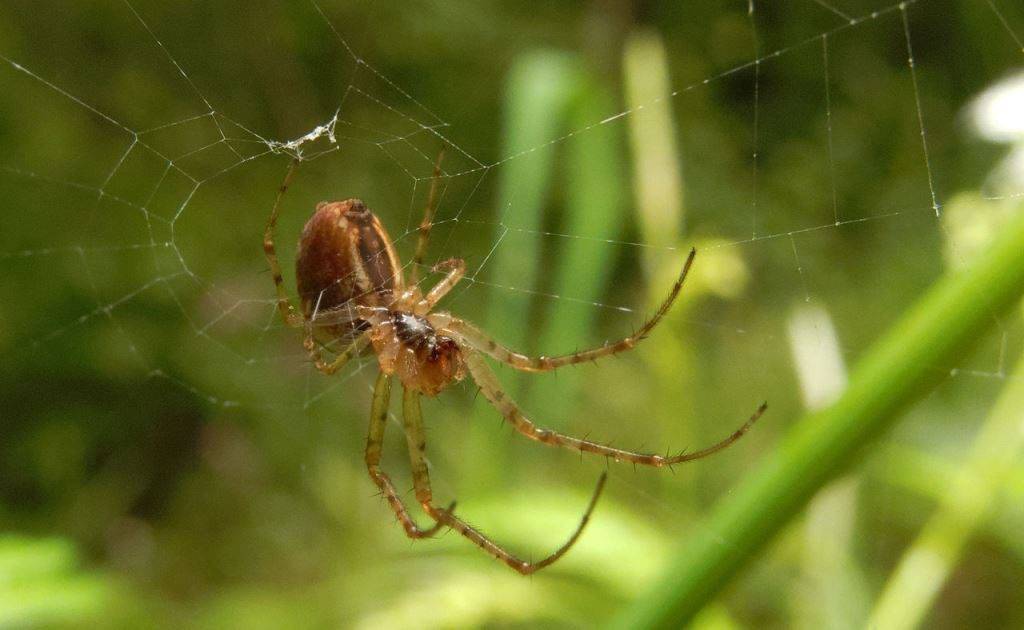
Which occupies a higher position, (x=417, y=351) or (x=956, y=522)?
(x=417, y=351)

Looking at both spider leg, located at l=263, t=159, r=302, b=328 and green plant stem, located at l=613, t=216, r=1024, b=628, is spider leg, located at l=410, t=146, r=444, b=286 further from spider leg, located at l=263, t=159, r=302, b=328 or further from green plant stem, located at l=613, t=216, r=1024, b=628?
green plant stem, located at l=613, t=216, r=1024, b=628

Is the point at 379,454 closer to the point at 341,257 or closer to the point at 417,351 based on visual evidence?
the point at 417,351

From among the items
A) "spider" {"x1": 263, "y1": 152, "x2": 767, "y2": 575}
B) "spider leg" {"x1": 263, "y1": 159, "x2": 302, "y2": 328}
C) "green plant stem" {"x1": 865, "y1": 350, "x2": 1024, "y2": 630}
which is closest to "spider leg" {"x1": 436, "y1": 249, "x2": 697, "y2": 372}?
"spider" {"x1": 263, "y1": 152, "x2": 767, "y2": 575}

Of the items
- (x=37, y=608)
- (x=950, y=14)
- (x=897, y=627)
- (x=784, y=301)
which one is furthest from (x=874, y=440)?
(x=950, y=14)

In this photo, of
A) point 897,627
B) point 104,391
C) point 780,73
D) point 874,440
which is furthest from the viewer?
point 780,73

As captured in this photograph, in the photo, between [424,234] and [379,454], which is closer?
[424,234]

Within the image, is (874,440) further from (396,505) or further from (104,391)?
(104,391)

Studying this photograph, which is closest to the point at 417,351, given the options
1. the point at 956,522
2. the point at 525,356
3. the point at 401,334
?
the point at 401,334
